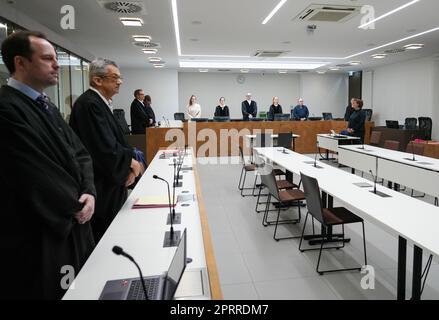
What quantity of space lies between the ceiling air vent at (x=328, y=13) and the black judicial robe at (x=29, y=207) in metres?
4.96

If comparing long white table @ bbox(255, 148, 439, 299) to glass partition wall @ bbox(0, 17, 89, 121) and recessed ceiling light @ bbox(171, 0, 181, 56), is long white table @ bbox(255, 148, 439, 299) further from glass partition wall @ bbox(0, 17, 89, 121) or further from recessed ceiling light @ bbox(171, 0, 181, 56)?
glass partition wall @ bbox(0, 17, 89, 121)

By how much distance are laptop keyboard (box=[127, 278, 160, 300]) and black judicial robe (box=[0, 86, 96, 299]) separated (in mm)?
398

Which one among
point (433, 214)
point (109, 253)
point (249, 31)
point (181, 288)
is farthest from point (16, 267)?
point (249, 31)

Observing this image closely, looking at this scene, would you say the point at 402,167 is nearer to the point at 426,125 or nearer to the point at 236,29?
the point at 236,29

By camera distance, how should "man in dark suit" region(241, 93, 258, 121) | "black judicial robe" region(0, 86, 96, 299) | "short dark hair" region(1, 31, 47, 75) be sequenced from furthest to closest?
"man in dark suit" region(241, 93, 258, 121) → "short dark hair" region(1, 31, 47, 75) → "black judicial robe" region(0, 86, 96, 299)

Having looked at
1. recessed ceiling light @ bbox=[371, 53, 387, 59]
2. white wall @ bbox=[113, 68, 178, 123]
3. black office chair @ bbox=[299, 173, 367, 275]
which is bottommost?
black office chair @ bbox=[299, 173, 367, 275]

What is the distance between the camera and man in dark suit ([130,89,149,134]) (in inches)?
276

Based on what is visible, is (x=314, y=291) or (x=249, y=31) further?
(x=249, y=31)

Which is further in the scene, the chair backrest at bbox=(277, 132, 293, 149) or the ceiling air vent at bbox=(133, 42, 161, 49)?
the ceiling air vent at bbox=(133, 42, 161, 49)

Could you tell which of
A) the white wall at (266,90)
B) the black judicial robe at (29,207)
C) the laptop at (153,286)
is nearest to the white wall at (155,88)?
the white wall at (266,90)

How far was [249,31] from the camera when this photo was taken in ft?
22.4

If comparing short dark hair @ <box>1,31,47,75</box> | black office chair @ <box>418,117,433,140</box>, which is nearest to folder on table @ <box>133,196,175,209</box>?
short dark hair @ <box>1,31,47,75</box>

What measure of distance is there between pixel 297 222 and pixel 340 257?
1004 mm
